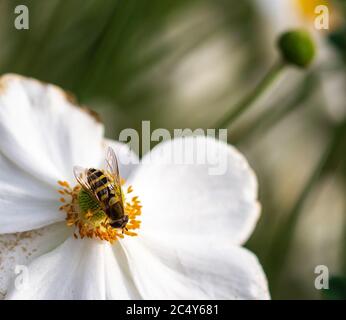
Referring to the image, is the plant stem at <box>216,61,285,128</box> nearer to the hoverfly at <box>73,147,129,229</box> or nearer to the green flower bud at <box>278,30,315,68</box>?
the green flower bud at <box>278,30,315,68</box>

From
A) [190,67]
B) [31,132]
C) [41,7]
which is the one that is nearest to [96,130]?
[31,132]

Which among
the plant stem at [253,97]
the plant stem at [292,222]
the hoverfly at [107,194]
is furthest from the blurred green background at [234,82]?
the hoverfly at [107,194]

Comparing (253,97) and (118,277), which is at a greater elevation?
(253,97)

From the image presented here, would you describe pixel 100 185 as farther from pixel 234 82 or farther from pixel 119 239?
pixel 234 82

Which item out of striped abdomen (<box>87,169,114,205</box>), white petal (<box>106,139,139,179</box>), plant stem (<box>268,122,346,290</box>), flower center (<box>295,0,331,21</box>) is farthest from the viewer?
flower center (<box>295,0,331,21</box>)

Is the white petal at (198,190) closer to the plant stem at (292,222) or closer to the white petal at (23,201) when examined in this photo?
the white petal at (23,201)

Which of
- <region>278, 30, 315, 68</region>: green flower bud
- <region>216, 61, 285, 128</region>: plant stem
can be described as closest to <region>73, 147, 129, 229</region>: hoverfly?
<region>216, 61, 285, 128</region>: plant stem

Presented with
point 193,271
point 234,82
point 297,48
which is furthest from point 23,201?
point 234,82
